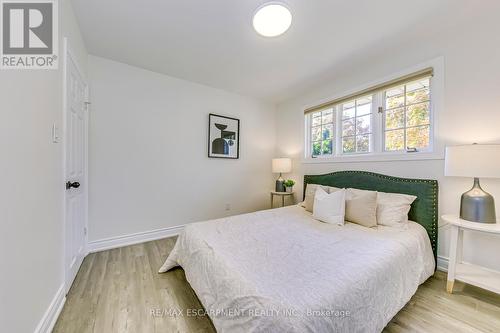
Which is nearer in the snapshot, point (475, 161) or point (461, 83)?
point (475, 161)

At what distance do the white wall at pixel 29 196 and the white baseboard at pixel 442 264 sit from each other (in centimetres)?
322

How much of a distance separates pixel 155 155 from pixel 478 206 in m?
3.48

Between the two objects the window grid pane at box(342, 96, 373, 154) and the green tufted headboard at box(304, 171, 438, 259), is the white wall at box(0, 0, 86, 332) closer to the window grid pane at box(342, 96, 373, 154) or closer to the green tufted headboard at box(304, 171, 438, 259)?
the green tufted headboard at box(304, 171, 438, 259)

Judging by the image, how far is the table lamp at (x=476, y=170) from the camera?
1455 mm

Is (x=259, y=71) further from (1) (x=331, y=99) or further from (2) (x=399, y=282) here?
(2) (x=399, y=282)

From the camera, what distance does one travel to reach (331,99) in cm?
300

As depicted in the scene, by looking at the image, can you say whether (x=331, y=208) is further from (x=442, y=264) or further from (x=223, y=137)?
(x=223, y=137)

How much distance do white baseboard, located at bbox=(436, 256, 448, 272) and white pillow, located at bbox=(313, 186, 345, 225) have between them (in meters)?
1.03

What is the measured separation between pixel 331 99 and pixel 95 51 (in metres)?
3.19

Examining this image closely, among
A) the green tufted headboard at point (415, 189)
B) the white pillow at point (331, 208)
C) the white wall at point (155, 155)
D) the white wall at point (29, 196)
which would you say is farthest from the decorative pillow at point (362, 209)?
the white wall at point (29, 196)

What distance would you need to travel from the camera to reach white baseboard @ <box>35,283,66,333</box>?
117 centimetres

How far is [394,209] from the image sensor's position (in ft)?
6.57

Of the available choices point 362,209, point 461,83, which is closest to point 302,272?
point 362,209

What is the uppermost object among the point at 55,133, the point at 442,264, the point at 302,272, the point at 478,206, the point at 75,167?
the point at 55,133
